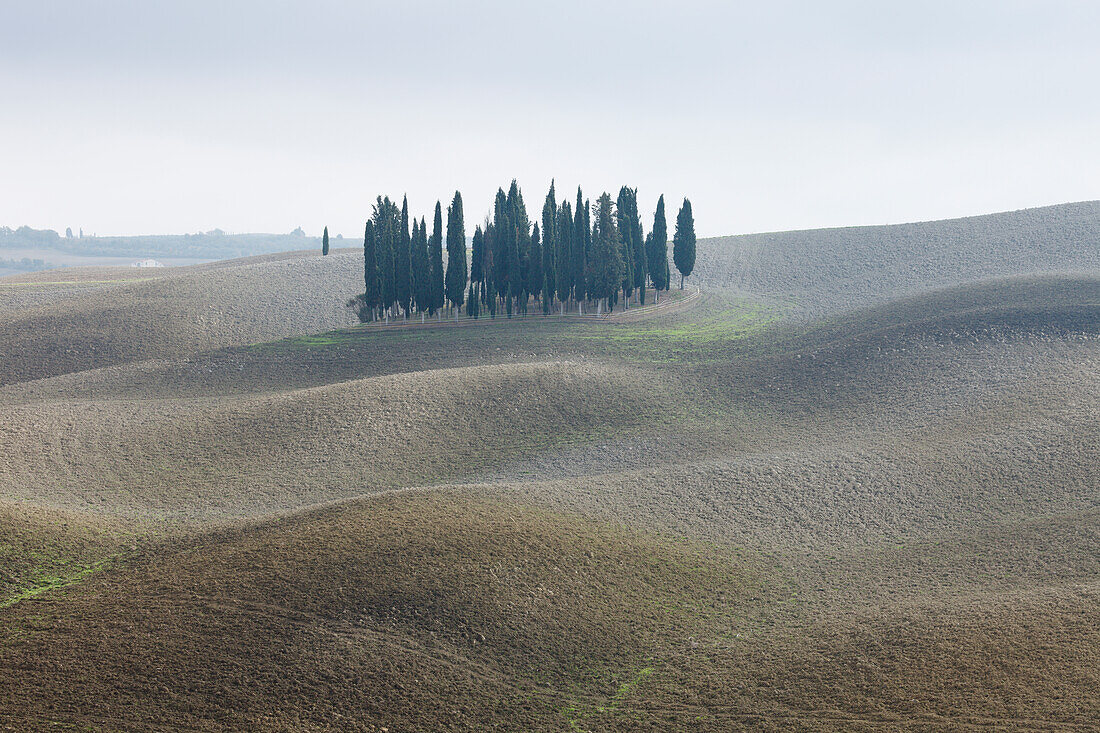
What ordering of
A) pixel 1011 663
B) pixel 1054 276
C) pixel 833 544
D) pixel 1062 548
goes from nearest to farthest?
pixel 1011 663
pixel 1062 548
pixel 833 544
pixel 1054 276

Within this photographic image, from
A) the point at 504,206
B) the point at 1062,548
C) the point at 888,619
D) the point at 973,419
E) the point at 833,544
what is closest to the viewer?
the point at 888,619

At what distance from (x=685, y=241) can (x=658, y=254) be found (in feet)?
24.0

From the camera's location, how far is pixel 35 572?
20.2 metres

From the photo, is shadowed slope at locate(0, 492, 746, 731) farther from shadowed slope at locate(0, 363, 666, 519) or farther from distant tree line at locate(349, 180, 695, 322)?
distant tree line at locate(349, 180, 695, 322)

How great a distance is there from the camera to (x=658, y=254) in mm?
73125

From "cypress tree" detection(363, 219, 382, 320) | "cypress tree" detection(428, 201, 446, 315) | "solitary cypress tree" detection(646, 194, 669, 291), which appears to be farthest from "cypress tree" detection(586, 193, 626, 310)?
"cypress tree" detection(363, 219, 382, 320)

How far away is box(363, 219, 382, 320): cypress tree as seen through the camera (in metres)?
62.0

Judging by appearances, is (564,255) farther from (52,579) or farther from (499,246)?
(52,579)

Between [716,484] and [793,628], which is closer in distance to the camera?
[793,628]

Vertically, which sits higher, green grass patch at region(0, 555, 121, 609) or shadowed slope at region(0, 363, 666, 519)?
shadowed slope at region(0, 363, 666, 519)

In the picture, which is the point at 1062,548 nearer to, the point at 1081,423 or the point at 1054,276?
the point at 1081,423

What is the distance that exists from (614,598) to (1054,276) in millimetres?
51718

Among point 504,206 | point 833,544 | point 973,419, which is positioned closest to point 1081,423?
point 973,419

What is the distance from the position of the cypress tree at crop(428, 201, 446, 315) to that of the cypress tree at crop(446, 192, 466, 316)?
2.17 feet
